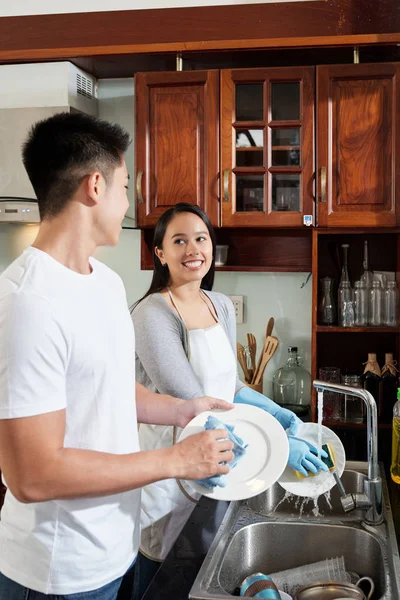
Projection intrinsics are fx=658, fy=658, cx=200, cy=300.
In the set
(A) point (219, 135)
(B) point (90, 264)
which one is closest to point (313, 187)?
Answer: (A) point (219, 135)

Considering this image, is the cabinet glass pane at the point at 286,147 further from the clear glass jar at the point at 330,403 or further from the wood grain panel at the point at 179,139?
the clear glass jar at the point at 330,403

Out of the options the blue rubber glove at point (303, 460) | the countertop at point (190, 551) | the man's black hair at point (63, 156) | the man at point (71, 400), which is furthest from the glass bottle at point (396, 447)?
the man's black hair at point (63, 156)

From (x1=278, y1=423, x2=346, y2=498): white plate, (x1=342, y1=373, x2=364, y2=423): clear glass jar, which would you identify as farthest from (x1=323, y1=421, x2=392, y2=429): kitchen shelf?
(x1=278, y1=423, x2=346, y2=498): white plate

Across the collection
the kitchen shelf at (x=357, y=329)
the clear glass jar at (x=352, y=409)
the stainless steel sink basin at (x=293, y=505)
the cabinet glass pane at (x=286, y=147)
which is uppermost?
the cabinet glass pane at (x=286, y=147)

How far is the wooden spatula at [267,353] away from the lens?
9.34 feet

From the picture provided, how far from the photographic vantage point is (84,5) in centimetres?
276

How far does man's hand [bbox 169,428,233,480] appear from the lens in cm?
112

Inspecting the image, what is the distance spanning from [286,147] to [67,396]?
172 centimetres

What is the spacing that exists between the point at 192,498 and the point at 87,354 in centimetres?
88

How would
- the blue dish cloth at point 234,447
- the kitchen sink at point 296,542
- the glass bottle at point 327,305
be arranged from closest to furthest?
the blue dish cloth at point 234,447 → the kitchen sink at point 296,542 → the glass bottle at point 327,305

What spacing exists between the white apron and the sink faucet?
0.49 m

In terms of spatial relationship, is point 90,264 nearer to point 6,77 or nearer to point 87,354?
point 87,354

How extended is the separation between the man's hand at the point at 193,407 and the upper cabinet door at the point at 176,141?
1.23 meters

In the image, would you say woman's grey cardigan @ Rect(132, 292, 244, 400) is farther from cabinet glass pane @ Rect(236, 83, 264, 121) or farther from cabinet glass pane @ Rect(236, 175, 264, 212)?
cabinet glass pane @ Rect(236, 83, 264, 121)
